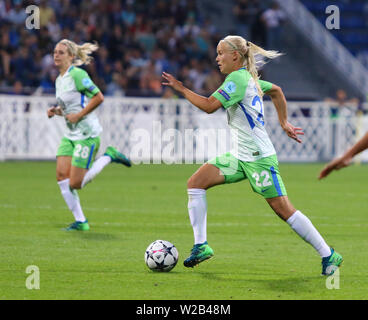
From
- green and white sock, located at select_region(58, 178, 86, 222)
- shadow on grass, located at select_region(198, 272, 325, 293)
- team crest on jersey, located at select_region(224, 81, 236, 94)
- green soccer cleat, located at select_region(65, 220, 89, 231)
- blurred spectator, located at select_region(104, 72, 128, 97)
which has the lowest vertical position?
shadow on grass, located at select_region(198, 272, 325, 293)

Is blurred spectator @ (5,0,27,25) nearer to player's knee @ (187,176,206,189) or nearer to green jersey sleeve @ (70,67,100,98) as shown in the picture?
green jersey sleeve @ (70,67,100,98)

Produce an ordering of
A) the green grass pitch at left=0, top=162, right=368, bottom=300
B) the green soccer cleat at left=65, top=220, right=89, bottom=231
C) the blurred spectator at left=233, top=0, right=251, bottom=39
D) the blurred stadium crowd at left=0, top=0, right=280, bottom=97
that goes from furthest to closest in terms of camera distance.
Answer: the blurred spectator at left=233, top=0, right=251, bottom=39 < the blurred stadium crowd at left=0, top=0, right=280, bottom=97 < the green soccer cleat at left=65, top=220, right=89, bottom=231 < the green grass pitch at left=0, top=162, right=368, bottom=300

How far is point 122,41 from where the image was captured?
1021 inches

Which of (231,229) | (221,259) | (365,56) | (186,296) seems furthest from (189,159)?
(186,296)

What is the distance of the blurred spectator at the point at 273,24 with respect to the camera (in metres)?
28.8

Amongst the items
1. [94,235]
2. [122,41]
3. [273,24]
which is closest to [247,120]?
[94,235]

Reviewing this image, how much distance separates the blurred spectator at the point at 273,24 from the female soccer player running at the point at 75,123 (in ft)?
60.2

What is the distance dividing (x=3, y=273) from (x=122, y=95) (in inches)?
675

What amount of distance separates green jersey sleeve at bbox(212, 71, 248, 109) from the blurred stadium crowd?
16.2m

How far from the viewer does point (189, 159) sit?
77.1ft

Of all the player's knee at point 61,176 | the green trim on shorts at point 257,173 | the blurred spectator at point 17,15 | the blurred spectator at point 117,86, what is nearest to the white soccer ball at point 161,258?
the green trim on shorts at point 257,173

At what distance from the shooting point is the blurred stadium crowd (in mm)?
23781

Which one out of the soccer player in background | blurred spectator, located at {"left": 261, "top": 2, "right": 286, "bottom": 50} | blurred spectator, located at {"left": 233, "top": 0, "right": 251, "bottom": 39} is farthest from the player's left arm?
blurred spectator, located at {"left": 233, "top": 0, "right": 251, "bottom": 39}

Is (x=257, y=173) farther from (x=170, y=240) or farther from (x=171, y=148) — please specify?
(x=171, y=148)
